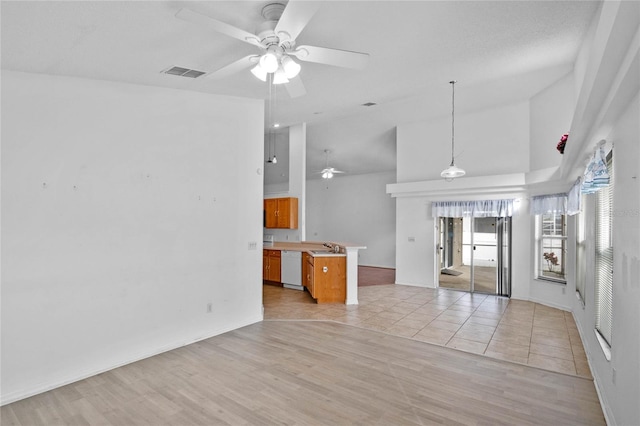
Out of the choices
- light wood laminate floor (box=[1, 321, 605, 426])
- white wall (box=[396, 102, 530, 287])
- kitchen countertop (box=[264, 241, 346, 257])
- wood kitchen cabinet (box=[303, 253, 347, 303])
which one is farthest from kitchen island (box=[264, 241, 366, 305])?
white wall (box=[396, 102, 530, 287])

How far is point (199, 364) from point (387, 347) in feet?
6.82

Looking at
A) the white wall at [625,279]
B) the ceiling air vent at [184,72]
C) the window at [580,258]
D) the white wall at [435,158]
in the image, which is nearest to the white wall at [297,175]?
Result: the white wall at [435,158]

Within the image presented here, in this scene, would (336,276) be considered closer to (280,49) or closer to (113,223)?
(113,223)

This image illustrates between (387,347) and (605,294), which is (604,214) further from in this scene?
(387,347)

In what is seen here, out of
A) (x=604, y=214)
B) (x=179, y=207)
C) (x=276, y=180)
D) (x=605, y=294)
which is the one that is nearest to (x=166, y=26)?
(x=179, y=207)

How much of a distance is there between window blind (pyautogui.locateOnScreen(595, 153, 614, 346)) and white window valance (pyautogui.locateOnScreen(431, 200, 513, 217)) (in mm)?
3355

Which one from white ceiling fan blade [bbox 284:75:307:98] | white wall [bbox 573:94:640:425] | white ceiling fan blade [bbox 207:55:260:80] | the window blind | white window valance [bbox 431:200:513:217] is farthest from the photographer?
white window valance [bbox 431:200:513:217]

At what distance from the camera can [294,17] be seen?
7.43ft

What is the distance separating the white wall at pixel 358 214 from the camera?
10734 millimetres

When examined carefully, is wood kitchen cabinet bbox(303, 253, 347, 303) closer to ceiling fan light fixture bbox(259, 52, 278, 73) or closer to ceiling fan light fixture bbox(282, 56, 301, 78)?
ceiling fan light fixture bbox(282, 56, 301, 78)

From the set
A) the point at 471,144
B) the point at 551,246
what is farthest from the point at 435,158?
the point at 551,246

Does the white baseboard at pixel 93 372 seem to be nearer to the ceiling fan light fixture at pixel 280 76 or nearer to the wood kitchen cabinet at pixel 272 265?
the wood kitchen cabinet at pixel 272 265

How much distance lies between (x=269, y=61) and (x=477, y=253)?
6.62m

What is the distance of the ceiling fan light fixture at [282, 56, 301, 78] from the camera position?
2.74 m
